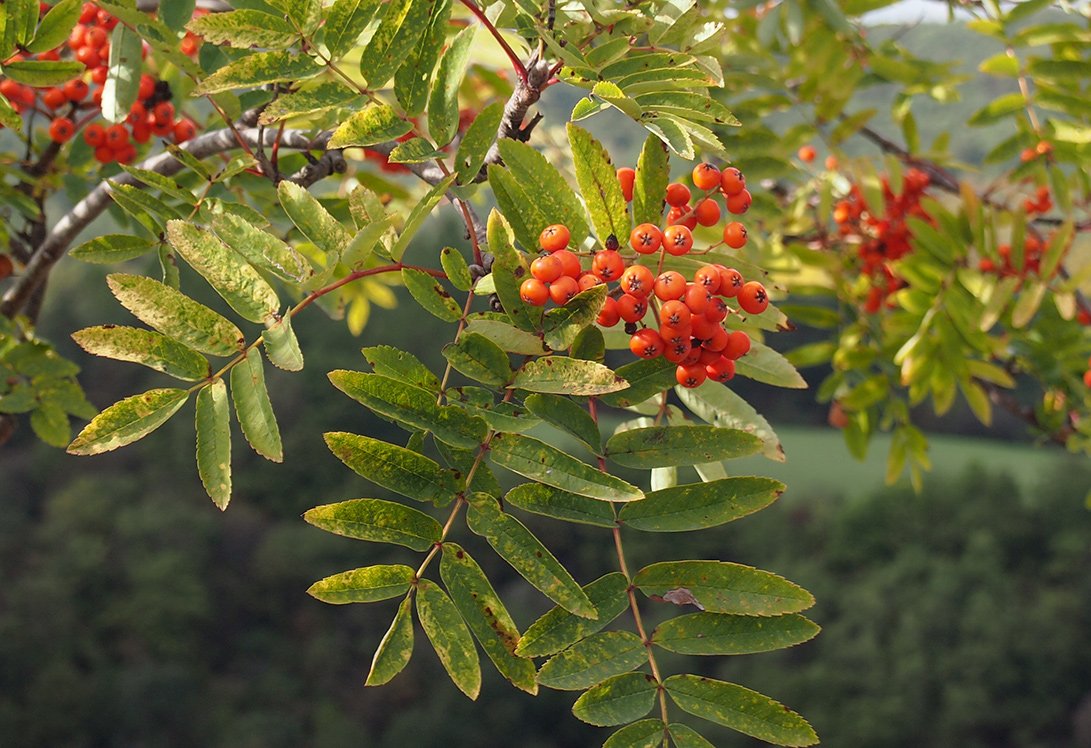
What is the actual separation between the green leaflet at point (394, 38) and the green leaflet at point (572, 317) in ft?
1.00

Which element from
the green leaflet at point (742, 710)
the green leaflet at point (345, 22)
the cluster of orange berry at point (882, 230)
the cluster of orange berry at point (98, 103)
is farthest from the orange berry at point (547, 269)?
the cluster of orange berry at point (882, 230)

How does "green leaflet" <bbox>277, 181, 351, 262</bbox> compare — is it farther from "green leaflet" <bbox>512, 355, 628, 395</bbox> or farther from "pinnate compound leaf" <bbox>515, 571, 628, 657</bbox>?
"pinnate compound leaf" <bbox>515, 571, 628, 657</bbox>

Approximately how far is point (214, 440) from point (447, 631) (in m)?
0.31

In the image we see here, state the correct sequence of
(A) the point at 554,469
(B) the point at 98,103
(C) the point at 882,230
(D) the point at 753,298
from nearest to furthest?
(A) the point at 554,469 → (D) the point at 753,298 → (B) the point at 98,103 → (C) the point at 882,230

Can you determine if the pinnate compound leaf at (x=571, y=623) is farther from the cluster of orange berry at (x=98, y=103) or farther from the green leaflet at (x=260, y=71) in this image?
the cluster of orange berry at (x=98, y=103)

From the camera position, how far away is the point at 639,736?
3.30ft

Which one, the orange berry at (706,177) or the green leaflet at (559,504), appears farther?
the orange berry at (706,177)

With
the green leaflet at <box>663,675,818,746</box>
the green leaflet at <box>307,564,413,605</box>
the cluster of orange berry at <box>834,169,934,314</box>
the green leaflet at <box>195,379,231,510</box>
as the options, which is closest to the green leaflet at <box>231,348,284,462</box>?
the green leaflet at <box>195,379,231,510</box>

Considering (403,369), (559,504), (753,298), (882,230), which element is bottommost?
(882,230)

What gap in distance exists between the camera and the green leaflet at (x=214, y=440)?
0.96 meters

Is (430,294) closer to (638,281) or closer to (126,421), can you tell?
(638,281)

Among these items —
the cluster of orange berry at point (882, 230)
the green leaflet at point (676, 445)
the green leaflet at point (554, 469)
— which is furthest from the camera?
the cluster of orange berry at point (882, 230)

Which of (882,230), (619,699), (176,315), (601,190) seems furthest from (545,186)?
(882,230)

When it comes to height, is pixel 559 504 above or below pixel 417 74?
below
